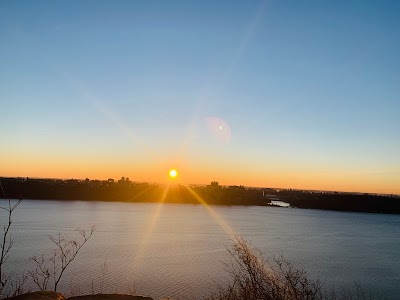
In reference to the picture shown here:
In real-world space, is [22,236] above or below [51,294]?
below

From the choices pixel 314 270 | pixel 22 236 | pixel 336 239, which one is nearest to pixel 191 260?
pixel 314 270

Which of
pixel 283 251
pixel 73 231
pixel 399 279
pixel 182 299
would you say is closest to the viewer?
pixel 182 299

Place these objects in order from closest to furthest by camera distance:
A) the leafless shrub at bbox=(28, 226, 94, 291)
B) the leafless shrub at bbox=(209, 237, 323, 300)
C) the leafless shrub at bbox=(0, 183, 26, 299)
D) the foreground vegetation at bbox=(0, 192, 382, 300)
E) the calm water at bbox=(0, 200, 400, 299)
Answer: the leafless shrub at bbox=(0, 183, 26, 299) < the leafless shrub at bbox=(209, 237, 323, 300) < the foreground vegetation at bbox=(0, 192, 382, 300) < the leafless shrub at bbox=(28, 226, 94, 291) < the calm water at bbox=(0, 200, 400, 299)

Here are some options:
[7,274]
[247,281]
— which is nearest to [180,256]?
[7,274]

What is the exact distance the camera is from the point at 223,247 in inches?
1697

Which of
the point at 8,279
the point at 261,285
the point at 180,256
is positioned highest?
the point at 261,285

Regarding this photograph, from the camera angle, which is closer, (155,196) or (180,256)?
(180,256)

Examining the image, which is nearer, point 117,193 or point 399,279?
point 399,279

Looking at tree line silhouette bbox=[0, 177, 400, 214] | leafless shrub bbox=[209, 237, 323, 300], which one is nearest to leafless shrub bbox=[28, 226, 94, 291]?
leafless shrub bbox=[209, 237, 323, 300]

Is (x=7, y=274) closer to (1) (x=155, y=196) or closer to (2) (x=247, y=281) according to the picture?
(2) (x=247, y=281)

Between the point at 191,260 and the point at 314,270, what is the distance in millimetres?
11201

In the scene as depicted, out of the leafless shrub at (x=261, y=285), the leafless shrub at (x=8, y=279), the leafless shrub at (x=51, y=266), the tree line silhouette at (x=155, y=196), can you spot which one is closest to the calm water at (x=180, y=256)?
the leafless shrub at (x=51, y=266)

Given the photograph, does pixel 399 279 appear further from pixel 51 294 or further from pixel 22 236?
pixel 22 236

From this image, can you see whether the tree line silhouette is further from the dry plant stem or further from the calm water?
the dry plant stem
